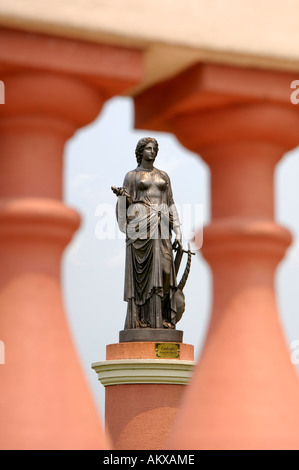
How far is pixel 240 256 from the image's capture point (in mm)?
2576

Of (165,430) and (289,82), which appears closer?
(289,82)

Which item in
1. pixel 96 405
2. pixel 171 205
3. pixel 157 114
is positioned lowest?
pixel 96 405

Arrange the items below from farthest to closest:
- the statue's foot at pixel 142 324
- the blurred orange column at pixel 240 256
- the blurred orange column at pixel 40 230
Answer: the statue's foot at pixel 142 324 < the blurred orange column at pixel 240 256 < the blurred orange column at pixel 40 230

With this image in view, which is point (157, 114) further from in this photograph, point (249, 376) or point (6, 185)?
point (249, 376)

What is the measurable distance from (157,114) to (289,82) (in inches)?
17.1

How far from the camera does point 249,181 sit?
2621 mm

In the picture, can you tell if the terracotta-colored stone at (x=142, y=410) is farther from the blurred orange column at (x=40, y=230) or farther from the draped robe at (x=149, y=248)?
the blurred orange column at (x=40, y=230)

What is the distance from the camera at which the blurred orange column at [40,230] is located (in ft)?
7.51

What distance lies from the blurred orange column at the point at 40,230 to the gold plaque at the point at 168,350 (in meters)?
5.82

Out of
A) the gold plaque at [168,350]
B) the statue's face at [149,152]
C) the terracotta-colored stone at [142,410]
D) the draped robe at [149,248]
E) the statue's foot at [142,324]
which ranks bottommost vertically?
the terracotta-colored stone at [142,410]

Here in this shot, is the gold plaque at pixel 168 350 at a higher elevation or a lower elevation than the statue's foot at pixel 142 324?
lower

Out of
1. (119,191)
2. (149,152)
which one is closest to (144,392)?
(119,191)

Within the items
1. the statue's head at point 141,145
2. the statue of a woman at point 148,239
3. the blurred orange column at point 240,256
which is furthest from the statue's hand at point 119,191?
the blurred orange column at point 240,256
